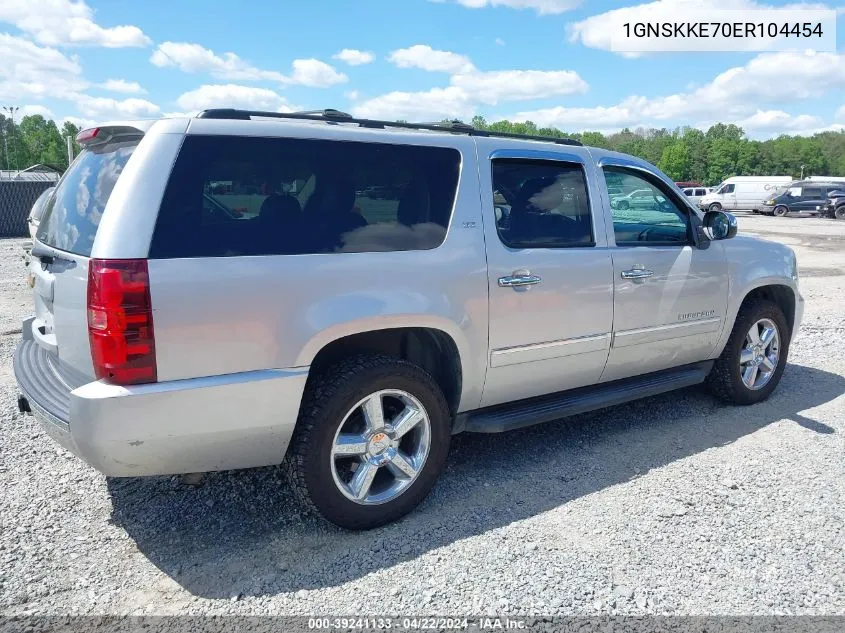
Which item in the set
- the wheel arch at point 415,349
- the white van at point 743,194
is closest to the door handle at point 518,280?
the wheel arch at point 415,349

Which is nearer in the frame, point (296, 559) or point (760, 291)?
point (296, 559)

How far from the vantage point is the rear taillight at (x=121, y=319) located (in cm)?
259

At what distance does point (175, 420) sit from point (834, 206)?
1510 inches

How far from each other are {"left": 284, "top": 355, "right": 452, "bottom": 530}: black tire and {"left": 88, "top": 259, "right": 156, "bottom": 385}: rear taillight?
756 mm

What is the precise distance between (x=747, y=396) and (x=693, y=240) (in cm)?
137

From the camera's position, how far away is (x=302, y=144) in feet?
10.2

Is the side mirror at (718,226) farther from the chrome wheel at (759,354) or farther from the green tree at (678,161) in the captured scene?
the green tree at (678,161)

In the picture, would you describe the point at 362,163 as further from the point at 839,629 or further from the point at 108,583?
the point at 839,629

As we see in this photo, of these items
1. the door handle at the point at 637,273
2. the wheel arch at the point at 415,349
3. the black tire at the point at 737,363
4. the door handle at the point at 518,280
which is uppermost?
the door handle at the point at 518,280

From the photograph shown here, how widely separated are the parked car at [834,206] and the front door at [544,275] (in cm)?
3568

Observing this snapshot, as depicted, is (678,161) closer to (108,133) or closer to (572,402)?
(572,402)

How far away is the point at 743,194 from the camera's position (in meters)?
39.3

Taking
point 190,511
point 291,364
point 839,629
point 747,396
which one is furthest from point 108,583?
point 747,396

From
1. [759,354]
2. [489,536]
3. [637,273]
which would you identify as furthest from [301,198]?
[759,354]
